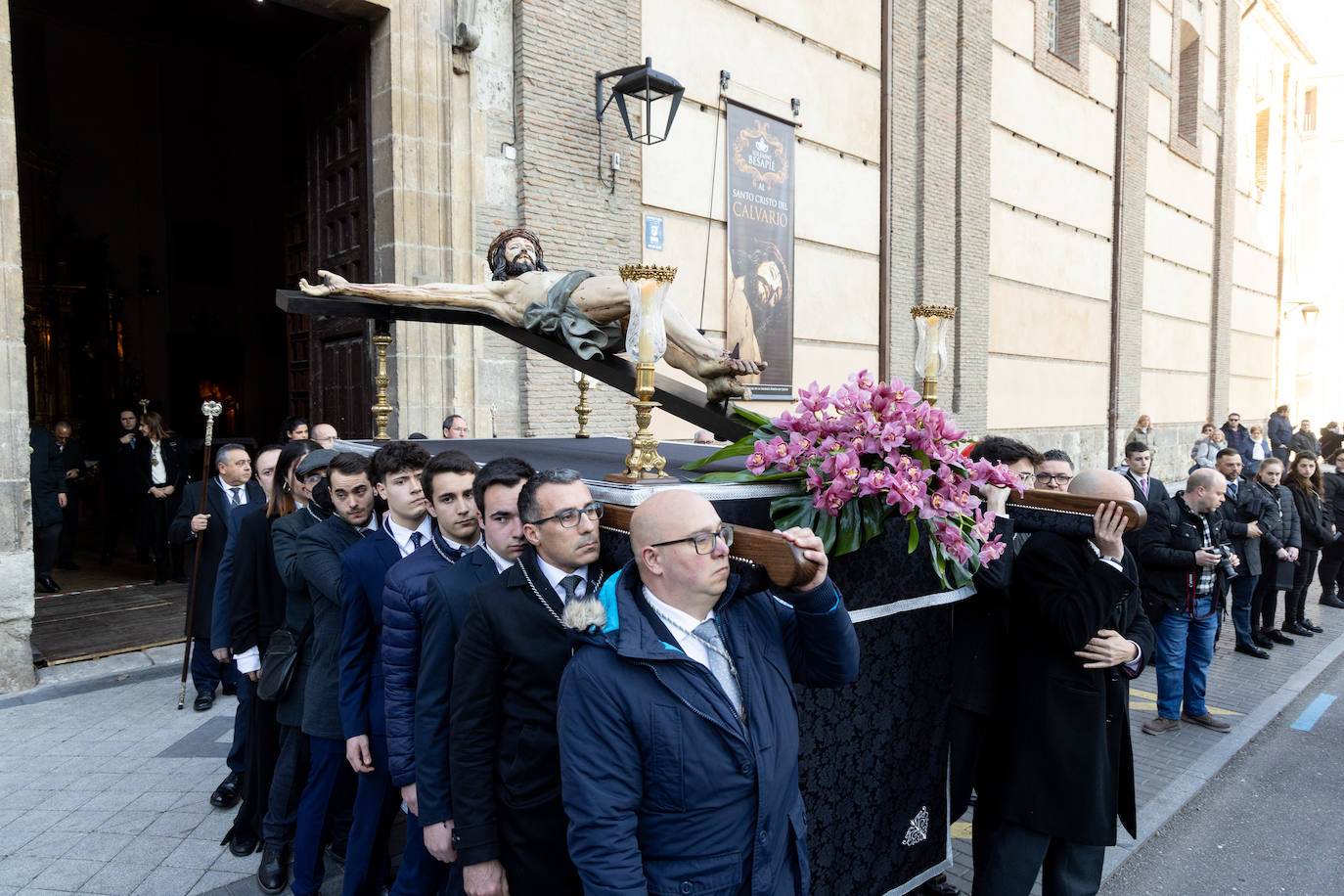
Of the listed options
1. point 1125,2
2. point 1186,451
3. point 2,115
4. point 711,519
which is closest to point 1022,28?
point 1125,2

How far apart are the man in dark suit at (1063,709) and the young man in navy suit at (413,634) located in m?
1.90

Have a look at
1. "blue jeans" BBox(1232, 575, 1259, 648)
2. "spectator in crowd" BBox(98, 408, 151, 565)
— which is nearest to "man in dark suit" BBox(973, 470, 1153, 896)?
"blue jeans" BBox(1232, 575, 1259, 648)

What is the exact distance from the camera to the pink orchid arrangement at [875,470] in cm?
293

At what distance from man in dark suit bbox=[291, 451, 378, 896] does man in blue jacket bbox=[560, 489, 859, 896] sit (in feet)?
5.86

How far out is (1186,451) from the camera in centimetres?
2325

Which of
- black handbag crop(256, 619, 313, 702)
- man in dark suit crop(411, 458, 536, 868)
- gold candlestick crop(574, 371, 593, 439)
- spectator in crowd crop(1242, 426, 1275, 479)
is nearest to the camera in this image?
man in dark suit crop(411, 458, 536, 868)

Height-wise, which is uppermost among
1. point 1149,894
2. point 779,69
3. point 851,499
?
point 779,69

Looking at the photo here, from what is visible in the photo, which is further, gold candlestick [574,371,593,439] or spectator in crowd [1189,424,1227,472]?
spectator in crowd [1189,424,1227,472]

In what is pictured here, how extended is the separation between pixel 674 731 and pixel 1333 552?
34.6 feet

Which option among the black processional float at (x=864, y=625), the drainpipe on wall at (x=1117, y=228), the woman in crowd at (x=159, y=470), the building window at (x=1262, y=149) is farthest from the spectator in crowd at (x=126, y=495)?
the building window at (x=1262, y=149)

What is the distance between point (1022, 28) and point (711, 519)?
17.7 m

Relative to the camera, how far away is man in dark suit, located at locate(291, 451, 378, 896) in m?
3.63

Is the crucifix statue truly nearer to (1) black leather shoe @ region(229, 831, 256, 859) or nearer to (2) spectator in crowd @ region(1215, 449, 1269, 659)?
(1) black leather shoe @ region(229, 831, 256, 859)

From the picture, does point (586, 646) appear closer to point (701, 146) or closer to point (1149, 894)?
point (1149, 894)
